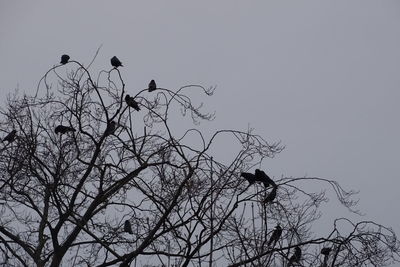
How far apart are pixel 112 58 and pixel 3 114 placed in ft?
4.61

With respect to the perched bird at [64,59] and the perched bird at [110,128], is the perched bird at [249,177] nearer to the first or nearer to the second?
the perched bird at [110,128]

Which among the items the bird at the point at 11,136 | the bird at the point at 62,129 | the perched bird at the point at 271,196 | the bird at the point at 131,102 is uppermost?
the bird at the point at 131,102

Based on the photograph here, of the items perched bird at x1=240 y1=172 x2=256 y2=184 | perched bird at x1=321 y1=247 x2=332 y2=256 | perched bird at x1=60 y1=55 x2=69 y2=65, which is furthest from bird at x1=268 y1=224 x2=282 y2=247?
perched bird at x1=60 y1=55 x2=69 y2=65

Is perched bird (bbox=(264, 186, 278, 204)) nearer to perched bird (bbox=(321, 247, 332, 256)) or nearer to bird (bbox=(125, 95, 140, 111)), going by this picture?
perched bird (bbox=(321, 247, 332, 256))

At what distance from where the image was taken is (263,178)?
4.79m

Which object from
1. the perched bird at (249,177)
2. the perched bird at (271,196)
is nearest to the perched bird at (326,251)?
the perched bird at (271,196)

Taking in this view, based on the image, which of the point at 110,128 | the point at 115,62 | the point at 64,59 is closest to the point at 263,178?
the point at 110,128

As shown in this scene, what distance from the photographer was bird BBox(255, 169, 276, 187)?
188 inches

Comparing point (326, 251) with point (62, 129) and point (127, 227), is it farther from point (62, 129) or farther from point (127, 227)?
point (62, 129)

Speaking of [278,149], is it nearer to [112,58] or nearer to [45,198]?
[112,58]

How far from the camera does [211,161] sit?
505 centimetres

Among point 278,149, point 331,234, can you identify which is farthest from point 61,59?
point 331,234

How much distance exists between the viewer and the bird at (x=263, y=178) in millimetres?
4773

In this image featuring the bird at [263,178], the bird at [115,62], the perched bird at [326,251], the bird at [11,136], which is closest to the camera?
the perched bird at [326,251]
